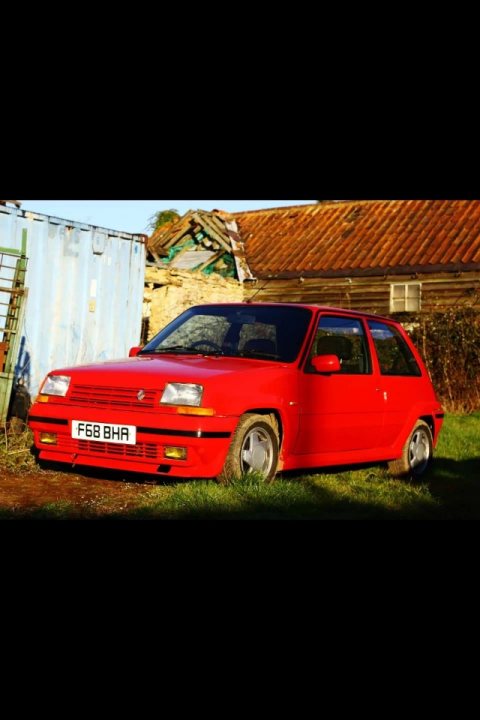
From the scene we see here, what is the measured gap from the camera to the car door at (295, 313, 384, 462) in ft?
22.1

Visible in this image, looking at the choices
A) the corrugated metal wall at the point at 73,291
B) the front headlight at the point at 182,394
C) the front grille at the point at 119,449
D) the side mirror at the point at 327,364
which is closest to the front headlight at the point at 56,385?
the front grille at the point at 119,449

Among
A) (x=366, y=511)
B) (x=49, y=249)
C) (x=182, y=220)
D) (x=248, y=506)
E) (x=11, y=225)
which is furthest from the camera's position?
(x=182, y=220)

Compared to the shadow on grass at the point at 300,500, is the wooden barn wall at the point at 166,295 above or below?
above

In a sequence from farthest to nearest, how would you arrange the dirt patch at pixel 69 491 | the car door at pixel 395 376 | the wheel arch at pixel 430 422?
the wheel arch at pixel 430 422 < the car door at pixel 395 376 < the dirt patch at pixel 69 491

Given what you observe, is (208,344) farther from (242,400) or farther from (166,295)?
(166,295)

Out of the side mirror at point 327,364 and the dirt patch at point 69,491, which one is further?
the side mirror at point 327,364

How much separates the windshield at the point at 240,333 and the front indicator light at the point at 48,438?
124 cm

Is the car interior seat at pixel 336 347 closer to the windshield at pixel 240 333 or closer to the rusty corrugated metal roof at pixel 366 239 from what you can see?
the windshield at pixel 240 333

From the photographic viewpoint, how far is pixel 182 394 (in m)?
5.95

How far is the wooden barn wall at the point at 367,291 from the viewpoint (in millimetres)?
21859

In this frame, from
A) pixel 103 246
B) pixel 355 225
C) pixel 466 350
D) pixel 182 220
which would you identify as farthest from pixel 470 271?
pixel 103 246

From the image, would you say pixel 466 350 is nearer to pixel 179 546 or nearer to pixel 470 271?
pixel 470 271
